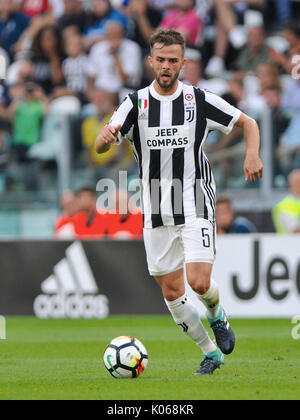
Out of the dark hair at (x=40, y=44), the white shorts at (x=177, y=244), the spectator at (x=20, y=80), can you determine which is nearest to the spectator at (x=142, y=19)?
the dark hair at (x=40, y=44)

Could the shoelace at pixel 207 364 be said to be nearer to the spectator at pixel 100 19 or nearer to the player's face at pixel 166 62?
the player's face at pixel 166 62

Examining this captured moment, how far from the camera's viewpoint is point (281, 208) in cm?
1370

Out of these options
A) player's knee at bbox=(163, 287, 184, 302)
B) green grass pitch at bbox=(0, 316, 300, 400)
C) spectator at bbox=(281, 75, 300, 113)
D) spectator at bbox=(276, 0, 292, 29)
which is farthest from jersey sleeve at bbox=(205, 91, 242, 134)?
spectator at bbox=(276, 0, 292, 29)

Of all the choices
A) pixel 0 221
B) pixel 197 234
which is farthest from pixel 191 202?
pixel 0 221

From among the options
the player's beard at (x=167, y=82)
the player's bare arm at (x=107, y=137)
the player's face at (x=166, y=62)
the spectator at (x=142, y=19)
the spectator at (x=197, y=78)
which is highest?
the spectator at (x=142, y=19)

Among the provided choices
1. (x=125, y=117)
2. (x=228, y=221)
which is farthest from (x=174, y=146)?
(x=228, y=221)

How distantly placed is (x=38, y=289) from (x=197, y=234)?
6443mm

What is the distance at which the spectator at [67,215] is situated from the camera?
45.5 ft

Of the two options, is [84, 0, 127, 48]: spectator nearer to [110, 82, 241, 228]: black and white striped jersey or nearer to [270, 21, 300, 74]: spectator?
[270, 21, 300, 74]: spectator

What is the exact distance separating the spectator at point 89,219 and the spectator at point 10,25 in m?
5.00

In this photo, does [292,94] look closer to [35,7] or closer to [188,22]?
[188,22]

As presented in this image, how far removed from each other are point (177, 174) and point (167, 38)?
39.9 inches
